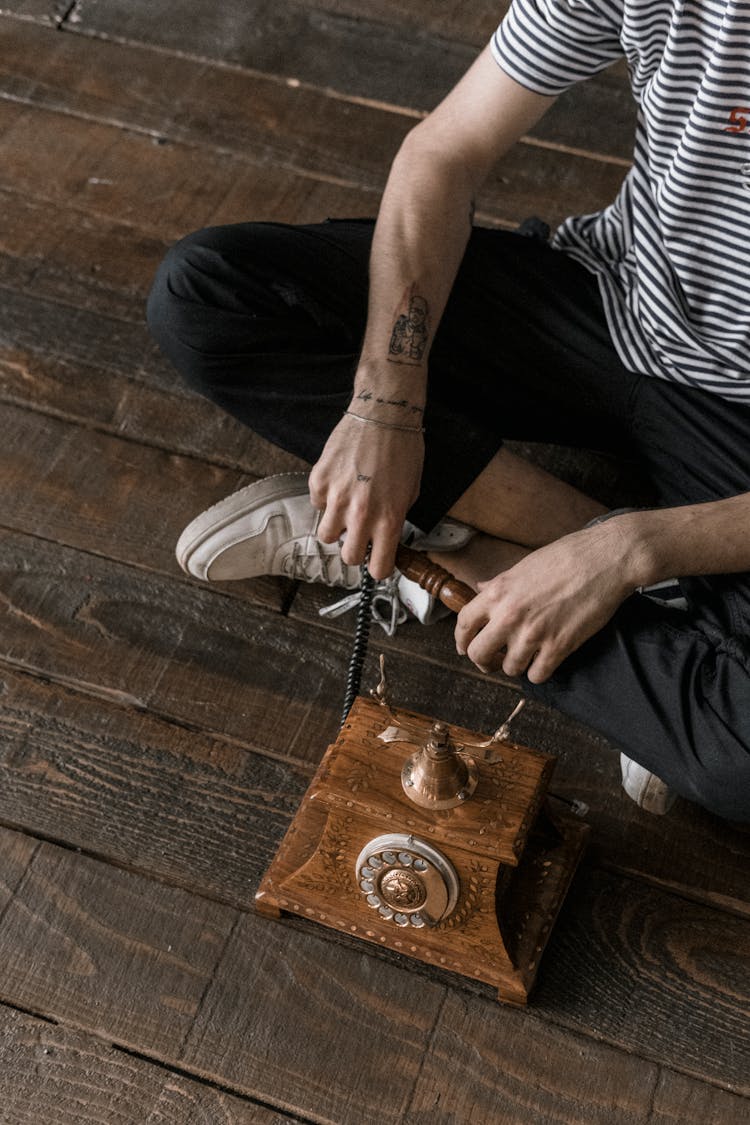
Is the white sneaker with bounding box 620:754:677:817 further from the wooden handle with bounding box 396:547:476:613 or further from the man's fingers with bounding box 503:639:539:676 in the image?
the wooden handle with bounding box 396:547:476:613

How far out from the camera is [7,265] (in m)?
1.91

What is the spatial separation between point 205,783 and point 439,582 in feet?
1.39

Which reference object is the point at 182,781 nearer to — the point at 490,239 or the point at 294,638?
the point at 294,638

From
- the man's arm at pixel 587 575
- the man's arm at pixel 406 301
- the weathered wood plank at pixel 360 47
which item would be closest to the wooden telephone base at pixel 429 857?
the man's arm at pixel 587 575

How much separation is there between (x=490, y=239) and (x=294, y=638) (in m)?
0.56

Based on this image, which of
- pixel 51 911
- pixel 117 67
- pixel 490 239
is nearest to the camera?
pixel 51 911

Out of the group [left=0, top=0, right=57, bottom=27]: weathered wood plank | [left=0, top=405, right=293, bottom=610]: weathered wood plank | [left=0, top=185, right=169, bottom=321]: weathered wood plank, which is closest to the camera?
[left=0, top=405, right=293, bottom=610]: weathered wood plank

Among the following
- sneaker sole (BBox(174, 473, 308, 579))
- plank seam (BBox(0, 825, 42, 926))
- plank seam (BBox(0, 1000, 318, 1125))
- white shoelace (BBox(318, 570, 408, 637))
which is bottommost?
plank seam (BBox(0, 1000, 318, 1125))

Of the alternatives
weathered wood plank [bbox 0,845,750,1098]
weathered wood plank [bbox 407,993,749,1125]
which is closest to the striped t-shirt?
weathered wood plank [bbox 0,845,750,1098]

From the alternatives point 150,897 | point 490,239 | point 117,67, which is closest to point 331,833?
point 150,897

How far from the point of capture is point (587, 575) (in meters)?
1.21

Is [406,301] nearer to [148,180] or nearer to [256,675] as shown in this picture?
[256,675]

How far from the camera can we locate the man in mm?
1223

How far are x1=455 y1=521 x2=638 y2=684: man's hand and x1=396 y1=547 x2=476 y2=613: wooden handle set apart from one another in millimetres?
18
